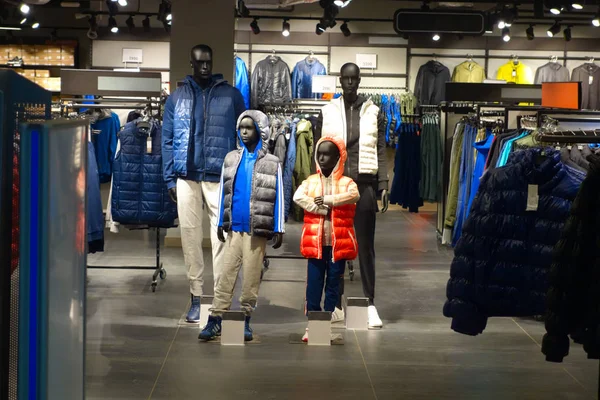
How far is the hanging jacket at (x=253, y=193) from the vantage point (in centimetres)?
537

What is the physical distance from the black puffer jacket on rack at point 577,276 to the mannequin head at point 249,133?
8.64 ft

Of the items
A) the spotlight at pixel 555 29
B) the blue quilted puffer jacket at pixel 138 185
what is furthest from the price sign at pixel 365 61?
the blue quilted puffer jacket at pixel 138 185

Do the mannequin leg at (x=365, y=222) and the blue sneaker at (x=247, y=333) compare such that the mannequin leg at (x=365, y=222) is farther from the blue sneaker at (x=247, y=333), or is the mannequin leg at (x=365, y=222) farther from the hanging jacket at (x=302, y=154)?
the hanging jacket at (x=302, y=154)

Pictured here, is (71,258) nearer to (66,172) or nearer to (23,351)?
(66,172)

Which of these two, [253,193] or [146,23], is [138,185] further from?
[146,23]

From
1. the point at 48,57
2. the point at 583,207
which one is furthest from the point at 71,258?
the point at 48,57

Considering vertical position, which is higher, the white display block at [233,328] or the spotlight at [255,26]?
the spotlight at [255,26]

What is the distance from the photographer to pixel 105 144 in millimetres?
9039

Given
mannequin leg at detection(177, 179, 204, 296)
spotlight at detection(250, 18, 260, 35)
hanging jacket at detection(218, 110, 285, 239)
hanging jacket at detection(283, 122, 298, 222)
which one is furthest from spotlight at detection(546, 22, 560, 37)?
hanging jacket at detection(218, 110, 285, 239)

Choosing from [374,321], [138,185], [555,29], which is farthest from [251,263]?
[555,29]

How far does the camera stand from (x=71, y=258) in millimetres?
2121

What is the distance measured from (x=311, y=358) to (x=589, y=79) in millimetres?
10006

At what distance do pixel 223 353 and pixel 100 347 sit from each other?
0.77m

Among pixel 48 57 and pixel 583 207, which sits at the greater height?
pixel 48 57
